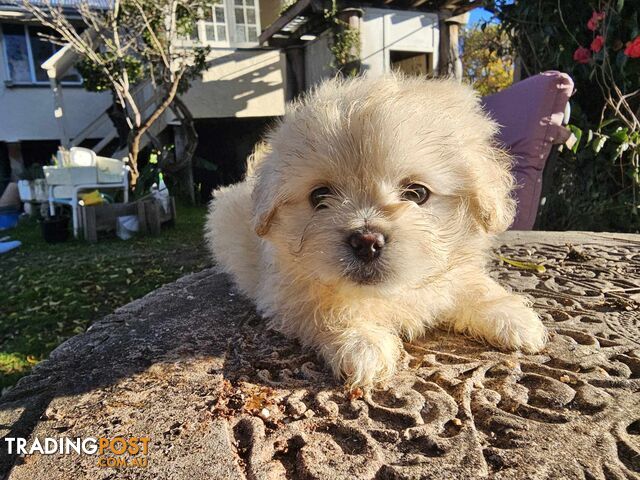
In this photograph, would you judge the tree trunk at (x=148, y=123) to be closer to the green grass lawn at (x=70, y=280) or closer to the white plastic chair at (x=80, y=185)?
the white plastic chair at (x=80, y=185)

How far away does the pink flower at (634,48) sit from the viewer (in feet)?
15.1

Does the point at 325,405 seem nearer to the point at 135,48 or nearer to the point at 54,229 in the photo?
the point at 54,229

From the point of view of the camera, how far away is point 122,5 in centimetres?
948

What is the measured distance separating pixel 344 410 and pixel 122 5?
408 inches

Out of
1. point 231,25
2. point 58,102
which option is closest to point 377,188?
point 231,25

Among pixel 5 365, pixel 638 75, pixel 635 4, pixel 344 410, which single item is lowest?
pixel 5 365

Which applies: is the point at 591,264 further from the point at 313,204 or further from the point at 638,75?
the point at 638,75

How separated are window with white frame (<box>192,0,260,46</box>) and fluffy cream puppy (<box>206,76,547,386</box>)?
451 inches

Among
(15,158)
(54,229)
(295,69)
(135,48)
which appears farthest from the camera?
(15,158)

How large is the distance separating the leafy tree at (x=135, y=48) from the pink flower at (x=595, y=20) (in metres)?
7.71

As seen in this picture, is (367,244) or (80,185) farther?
(80,185)

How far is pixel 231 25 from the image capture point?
1285cm

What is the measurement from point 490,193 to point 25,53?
58.4 ft

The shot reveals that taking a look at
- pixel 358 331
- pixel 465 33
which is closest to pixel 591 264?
pixel 358 331
